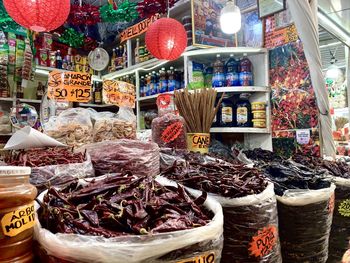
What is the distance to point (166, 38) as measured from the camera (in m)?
3.05

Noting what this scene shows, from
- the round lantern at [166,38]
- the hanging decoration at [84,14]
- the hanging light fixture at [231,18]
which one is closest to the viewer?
the hanging light fixture at [231,18]

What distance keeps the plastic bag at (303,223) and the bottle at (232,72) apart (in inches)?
84.8

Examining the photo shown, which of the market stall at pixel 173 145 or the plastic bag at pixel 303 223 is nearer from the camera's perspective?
the market stall at pixel 173 145

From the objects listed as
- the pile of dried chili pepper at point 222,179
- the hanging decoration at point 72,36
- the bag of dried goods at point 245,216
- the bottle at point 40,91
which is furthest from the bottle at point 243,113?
the bottle at point 40,91

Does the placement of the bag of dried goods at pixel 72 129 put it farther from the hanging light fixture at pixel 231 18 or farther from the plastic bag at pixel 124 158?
the hanging light fixture at pixel 231 18

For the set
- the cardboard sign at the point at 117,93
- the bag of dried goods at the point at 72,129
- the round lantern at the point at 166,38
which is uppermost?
the round lantern at the point at 166,38

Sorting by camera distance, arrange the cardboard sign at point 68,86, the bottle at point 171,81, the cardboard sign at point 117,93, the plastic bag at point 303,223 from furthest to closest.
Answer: the bottle at point 171,81 → the cardboard sign at point 117,93 → the cardboard sign at point 68,86 → the plastic bag at point 303,223

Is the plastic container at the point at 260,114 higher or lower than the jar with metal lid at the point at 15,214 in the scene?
higher

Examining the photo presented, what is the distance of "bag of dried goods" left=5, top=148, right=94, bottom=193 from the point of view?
1155 mm

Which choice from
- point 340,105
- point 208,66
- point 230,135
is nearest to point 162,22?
point 208,66

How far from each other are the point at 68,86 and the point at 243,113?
6.47 feet

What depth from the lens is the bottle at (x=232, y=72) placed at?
3.48 meters

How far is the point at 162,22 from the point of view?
10.1ft

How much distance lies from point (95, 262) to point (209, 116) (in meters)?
2.17
